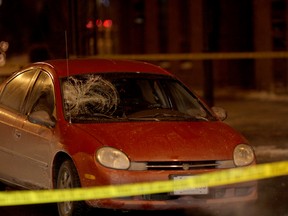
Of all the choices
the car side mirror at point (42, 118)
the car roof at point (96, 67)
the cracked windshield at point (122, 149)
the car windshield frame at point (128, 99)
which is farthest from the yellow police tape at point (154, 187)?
the car roof at point (96, 67)

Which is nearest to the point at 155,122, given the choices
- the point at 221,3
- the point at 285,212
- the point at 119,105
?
the point at 119,105

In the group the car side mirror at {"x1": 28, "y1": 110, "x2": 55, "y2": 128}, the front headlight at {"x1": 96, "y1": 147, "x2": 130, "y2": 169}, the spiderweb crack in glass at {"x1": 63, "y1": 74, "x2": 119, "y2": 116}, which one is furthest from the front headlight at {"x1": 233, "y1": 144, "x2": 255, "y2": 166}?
the car side mirror at {"x1": 28, "y1": 110, "x2": 55, "y2": 128}

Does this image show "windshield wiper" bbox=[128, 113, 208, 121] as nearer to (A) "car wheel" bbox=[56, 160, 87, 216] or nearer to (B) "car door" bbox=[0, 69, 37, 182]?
(A) "car wheel" bbox=[56, 160, 87, 216]

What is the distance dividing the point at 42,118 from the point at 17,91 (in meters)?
1.18

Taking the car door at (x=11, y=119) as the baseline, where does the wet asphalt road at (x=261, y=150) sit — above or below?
below

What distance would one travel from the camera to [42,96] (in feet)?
27.2

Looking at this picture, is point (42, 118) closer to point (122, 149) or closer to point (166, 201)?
point (122, 149)

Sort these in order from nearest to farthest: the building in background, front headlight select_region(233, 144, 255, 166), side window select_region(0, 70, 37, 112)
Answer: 1. front headlight select_region(233, 144, 255, 166)
2. side window select_region(0, 70, 37, 112)
3. the building in background

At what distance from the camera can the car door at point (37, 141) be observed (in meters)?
7.76

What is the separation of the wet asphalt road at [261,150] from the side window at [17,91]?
3.41 feet

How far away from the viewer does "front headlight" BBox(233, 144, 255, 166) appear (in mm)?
7422

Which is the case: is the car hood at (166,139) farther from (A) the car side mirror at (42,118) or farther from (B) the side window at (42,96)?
(B) the side window at (42,96)

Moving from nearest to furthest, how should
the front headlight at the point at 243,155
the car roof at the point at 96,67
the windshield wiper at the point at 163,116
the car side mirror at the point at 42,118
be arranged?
1. the front headlight at the point at 243,155
2. the car side mirror at the point at 42,118
3. the windshield wiper at the point at 163,116
4. the car roof at the point at 96,67

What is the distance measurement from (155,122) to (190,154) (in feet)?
2.29
